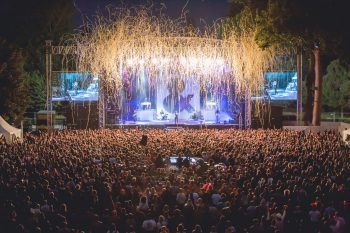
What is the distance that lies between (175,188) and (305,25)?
53.2 ft

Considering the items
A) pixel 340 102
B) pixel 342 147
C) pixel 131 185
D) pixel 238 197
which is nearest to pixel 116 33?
pixel 342 147

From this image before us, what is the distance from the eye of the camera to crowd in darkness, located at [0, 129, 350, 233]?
33.0ft

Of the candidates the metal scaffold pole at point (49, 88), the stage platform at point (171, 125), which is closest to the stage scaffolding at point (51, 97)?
the metal scaffold pole at point (49, 88)

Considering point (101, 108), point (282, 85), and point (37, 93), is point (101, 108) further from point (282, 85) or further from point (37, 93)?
point (37, 93)

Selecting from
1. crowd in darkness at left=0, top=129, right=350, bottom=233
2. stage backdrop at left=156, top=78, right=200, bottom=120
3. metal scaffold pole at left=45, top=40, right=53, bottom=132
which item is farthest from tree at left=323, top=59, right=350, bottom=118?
crowd in darkness at left=0, top=129, right=350, bottom=233

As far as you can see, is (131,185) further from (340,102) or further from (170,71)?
(340,102)

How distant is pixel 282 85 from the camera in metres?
31.9

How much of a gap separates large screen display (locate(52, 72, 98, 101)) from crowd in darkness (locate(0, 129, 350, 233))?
1154 cm

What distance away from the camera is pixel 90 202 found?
11469mm

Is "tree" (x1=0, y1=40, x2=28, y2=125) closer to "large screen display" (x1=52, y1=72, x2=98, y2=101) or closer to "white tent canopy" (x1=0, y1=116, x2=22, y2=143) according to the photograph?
"large screen display" (x1=52, y1=72, x2=98, y2=101)

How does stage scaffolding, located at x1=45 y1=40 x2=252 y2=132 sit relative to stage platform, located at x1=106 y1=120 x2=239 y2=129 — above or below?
above

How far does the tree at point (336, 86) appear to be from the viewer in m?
41.2

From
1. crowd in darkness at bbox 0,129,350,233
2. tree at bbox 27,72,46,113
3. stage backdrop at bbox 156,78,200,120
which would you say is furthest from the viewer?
tree at bbox 27,72,46,113

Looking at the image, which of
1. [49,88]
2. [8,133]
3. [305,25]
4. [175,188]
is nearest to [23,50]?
[49,88]
